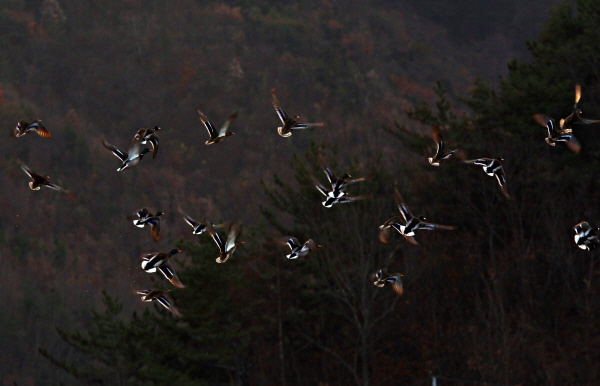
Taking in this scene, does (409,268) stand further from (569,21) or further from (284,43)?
(284,43)

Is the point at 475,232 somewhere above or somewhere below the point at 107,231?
above

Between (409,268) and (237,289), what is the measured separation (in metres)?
6.99

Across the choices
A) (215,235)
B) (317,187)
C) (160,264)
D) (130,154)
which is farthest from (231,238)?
(130,154)

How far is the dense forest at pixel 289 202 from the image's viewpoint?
118 feet

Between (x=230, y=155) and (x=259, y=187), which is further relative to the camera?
(x=230, y=155)

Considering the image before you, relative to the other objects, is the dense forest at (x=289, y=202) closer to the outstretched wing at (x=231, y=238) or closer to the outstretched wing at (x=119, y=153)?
the outstretched wing at (x=231, y=238)

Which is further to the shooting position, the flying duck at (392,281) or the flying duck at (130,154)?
the flying duck at (392,281)

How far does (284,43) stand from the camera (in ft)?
391

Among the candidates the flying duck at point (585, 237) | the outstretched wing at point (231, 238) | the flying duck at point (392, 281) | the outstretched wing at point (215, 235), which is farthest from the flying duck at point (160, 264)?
the flying duck at point (585, 237)

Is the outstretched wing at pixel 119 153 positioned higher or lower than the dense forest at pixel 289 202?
higher

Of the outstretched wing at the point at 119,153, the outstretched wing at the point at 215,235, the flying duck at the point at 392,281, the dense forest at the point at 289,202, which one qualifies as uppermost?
the outstretched wing at the point at 119,153

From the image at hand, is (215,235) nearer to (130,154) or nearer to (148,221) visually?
(148,221)

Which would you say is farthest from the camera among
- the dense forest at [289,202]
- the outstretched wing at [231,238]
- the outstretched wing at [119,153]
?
the dense forest at [289,202]

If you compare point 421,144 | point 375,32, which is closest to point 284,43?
point 375,32
